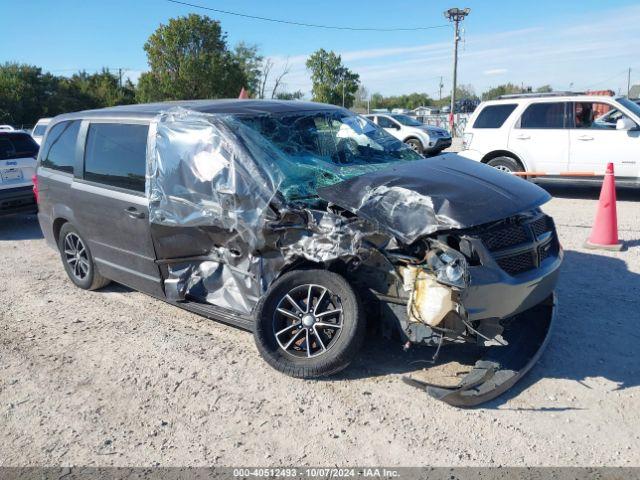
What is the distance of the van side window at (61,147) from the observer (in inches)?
211

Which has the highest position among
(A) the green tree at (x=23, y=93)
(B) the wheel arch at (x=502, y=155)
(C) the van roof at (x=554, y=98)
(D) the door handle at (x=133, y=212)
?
(A) the green tree at (x=23, y=93)

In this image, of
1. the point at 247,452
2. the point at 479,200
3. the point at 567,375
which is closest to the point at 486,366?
the point at 567,375

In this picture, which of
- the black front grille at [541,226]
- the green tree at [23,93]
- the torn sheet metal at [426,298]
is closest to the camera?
the torn sheet metal at [426,298]

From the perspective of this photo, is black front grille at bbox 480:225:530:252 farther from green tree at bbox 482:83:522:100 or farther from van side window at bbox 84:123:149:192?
green tree at bbox 482:83:522:100

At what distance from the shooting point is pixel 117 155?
474cm

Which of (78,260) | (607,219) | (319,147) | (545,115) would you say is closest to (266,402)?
(319,147)

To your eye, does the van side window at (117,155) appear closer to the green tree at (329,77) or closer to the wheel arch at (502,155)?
the wheel arch at (502,155)

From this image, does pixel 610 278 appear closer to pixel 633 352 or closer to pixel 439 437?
pixel 633 352

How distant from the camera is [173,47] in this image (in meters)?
40.5

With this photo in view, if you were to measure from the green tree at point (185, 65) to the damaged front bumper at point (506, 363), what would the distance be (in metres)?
39.2

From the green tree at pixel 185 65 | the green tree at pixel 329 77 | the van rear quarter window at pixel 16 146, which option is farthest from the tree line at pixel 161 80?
the van rear quarter window at pixel 16 146

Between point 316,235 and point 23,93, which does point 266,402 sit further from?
point 23,93

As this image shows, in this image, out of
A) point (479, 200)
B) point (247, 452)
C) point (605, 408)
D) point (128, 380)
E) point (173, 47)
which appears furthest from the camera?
point (173, 47)

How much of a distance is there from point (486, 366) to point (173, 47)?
4179cm
